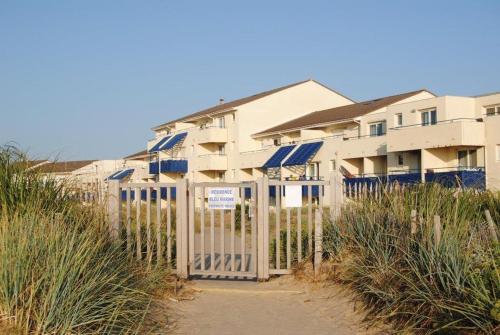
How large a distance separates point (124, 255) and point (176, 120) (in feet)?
221

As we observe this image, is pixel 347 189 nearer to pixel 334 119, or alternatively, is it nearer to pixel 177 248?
pixel 177 248

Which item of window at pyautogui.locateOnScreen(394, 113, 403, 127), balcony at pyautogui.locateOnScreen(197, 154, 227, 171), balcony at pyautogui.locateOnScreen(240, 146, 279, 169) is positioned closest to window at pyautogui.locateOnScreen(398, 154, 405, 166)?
window at pyautogui.locateOnScreen(394, 113, 403, 127)

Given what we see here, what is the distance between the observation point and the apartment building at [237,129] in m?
59.7

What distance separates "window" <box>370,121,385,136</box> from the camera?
45562 millimetres

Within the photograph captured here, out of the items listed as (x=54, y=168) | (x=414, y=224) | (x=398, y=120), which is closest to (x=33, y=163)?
(x=54, y=168)

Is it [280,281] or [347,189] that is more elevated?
[347,189]

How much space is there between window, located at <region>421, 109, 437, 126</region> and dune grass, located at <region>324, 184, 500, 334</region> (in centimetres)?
2872

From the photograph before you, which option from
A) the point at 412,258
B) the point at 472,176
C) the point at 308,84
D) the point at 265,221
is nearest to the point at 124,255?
the point at 265,221

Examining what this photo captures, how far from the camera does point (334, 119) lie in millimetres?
49656

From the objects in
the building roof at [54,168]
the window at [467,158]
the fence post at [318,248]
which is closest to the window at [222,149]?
the window at [467,158]

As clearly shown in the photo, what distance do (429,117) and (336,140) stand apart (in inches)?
341

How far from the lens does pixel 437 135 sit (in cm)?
3738

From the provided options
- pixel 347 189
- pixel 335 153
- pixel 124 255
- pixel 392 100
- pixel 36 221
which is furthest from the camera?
pixel 392 100

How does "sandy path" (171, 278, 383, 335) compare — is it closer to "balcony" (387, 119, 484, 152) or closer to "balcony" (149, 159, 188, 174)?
"balcony" (387, 119, 484, 152)
